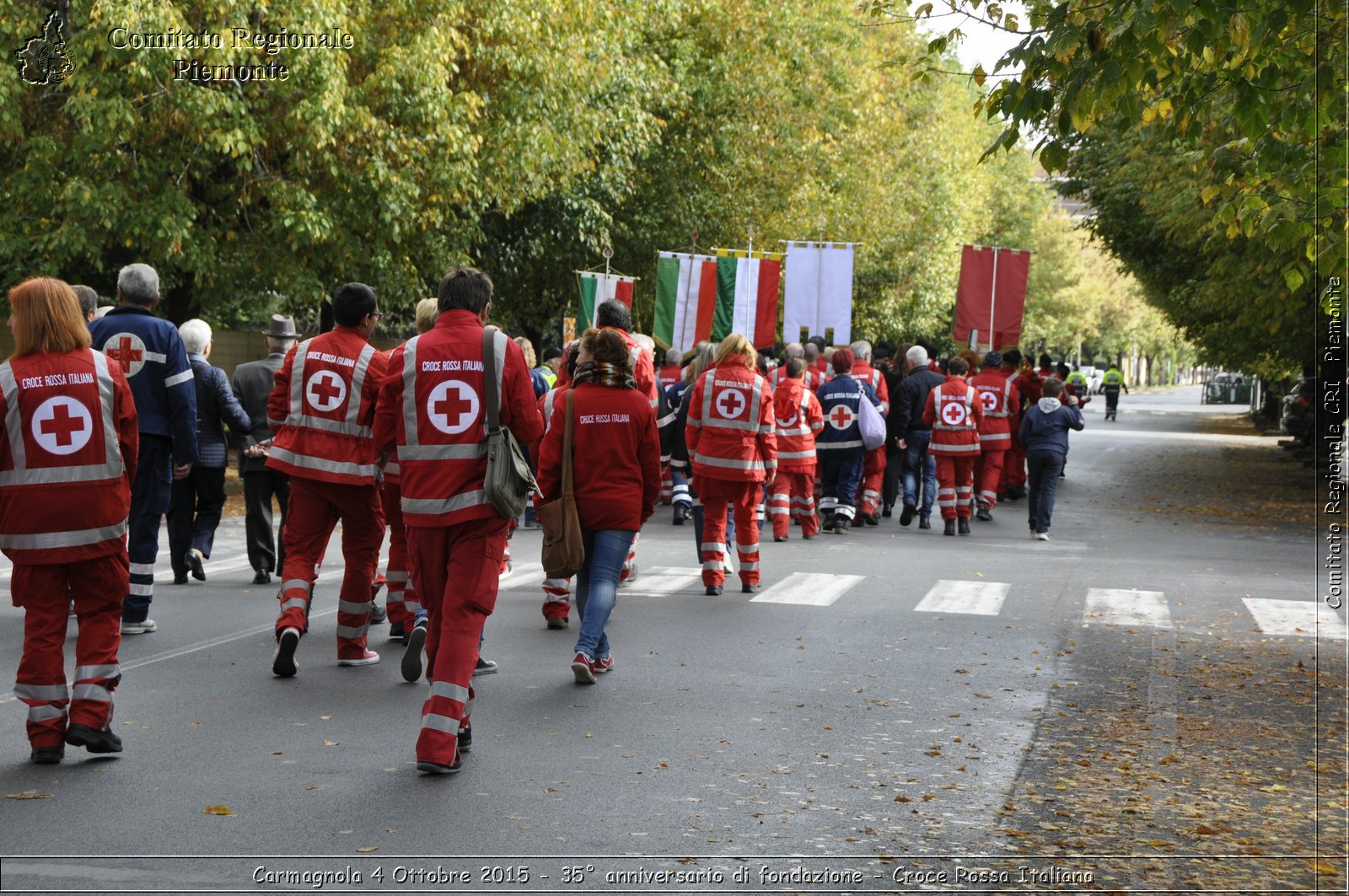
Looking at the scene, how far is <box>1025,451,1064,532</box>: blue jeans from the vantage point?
1656cm

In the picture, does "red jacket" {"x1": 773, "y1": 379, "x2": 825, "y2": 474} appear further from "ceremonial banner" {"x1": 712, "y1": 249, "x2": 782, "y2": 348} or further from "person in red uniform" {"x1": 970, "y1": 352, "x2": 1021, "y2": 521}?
"ceremonial banner" {"x1": 712, "y1": 249, "x2": 782, "y2": 348}

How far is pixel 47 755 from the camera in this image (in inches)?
243

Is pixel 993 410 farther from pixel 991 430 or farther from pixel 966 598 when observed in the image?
Answer: pixel 966 598

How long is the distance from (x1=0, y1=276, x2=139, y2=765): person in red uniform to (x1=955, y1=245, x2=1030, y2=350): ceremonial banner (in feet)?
60.5

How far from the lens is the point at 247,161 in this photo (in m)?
17.2

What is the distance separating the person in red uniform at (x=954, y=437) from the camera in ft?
54.6

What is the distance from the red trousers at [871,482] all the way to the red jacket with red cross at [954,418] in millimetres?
1151

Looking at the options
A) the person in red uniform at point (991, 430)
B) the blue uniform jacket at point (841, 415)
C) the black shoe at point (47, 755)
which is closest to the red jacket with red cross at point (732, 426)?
the blue uniform jacket at point (841, 415)

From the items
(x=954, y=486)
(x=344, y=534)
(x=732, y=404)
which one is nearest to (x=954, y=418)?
(x=954, y=486)

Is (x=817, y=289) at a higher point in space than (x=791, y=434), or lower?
higher

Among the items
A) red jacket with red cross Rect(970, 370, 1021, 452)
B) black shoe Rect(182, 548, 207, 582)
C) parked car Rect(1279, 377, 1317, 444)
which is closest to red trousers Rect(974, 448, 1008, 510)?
red jacket with red cross Rect(970, 370, 1021, 452)

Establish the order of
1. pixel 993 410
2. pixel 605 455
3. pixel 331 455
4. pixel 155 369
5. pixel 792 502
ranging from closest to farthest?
1. pixel 605 455
2. pixel 331 455
3. pixel 155 369
4. pixel 792 502
5. pixel 993 410

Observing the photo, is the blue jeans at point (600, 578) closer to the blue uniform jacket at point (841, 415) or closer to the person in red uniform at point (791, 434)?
the person in red uniform at point (791, 434)

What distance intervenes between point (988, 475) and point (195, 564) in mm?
10465
